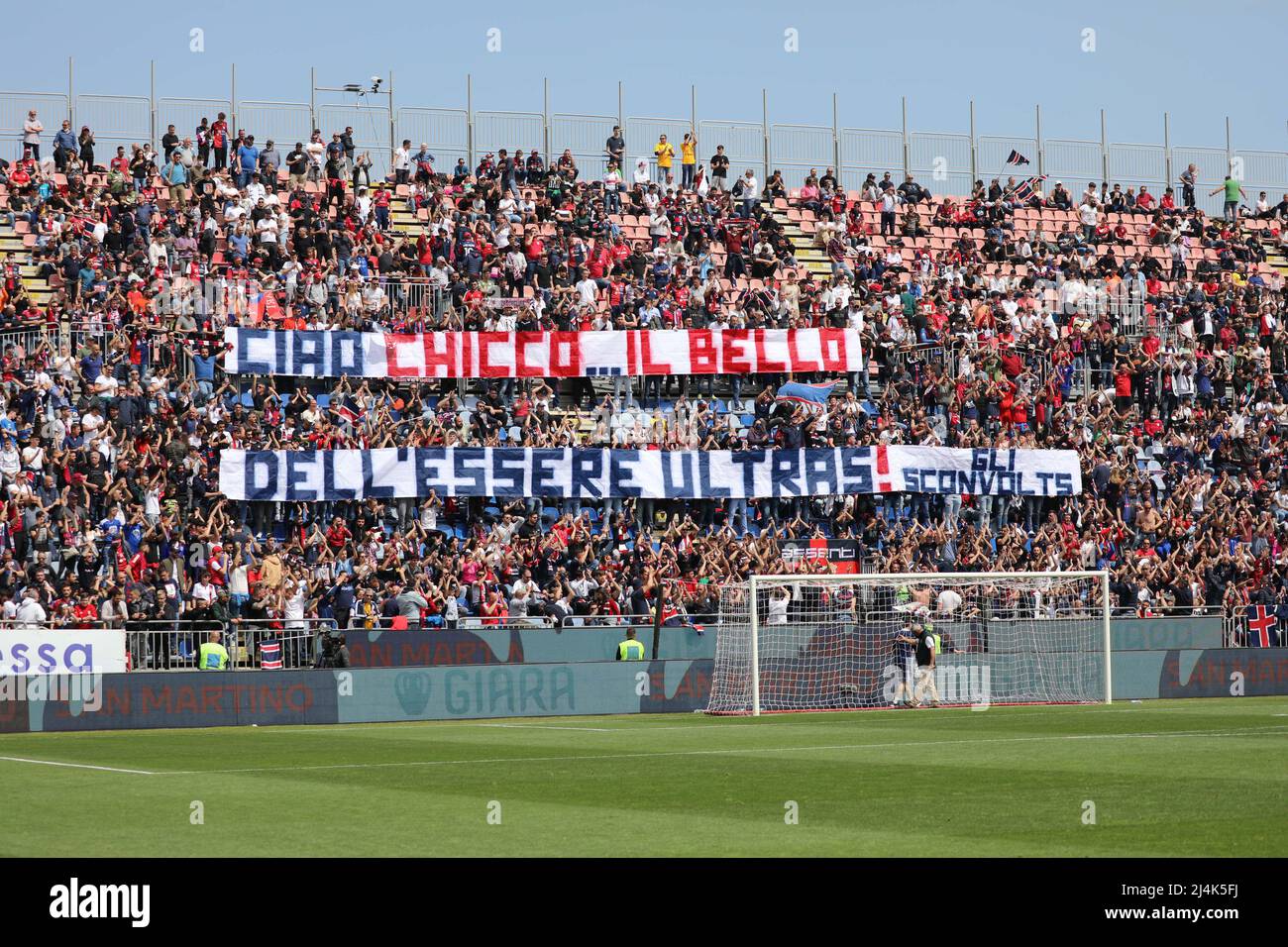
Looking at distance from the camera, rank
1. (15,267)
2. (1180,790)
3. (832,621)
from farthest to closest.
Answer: (15,267)
(832,621)
(1180,790)

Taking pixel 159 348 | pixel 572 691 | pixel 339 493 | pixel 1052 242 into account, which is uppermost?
pixel 1052 242

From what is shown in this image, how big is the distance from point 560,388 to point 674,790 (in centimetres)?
2831

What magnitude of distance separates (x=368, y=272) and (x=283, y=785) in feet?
92.1

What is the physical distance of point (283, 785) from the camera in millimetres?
16547

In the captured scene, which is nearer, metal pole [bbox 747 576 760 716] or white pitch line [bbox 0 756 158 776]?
white pitch line [bbox 0 756 158 776]

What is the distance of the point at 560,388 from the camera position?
43.6 metres

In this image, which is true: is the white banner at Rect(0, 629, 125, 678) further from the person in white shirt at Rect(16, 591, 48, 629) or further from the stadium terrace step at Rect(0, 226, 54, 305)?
the stadium terrace step at Rect(0, 226, 54, 305)

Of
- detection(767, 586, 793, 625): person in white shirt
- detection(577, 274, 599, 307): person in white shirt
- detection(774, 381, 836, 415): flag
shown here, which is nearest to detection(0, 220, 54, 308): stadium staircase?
detection(577, 274, 599, 307): person in white shirt

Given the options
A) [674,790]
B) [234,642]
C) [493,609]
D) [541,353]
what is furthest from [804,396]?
[674,790]

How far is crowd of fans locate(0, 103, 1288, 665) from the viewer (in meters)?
36.4

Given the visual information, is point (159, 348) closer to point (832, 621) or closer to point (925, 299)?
point (832, 621)

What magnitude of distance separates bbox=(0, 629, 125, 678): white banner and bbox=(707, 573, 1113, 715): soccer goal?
33.9 ft

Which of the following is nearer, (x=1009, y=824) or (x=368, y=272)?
(x=1009, y=824)

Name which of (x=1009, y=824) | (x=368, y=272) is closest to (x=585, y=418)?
(x=368, y=272)
